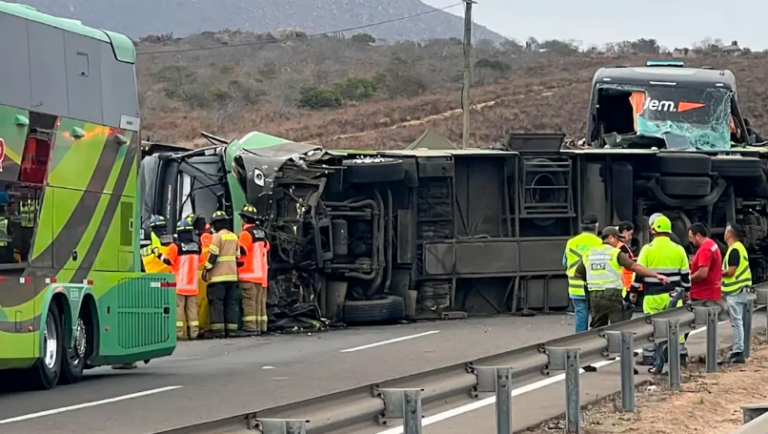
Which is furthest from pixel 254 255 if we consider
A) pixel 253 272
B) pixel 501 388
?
pixel 501 388

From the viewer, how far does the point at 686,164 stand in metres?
21.8

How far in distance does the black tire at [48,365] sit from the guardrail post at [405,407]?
6.42 metres

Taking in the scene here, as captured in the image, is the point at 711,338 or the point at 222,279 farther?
the point at 222,279

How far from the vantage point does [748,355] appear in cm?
1560

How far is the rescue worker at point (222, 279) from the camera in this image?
1991 cm

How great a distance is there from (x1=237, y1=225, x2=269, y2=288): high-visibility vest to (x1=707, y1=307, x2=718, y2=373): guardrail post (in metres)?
7.26

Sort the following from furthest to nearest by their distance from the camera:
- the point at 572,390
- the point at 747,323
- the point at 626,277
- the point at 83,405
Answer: the point at 626,277 < the point at 747,323 < the point at 83,405 < the point at 572,390

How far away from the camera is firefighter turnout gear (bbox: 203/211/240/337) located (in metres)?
19.9

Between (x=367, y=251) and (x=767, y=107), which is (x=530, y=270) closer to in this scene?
(x=367, y=251)

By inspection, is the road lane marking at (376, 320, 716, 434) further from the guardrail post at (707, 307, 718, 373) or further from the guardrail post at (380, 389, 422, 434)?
the guardrail post at (380, 389, 422, 434)

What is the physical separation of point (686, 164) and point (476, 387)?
13462 millimetres

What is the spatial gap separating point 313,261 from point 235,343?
1780 millimetres

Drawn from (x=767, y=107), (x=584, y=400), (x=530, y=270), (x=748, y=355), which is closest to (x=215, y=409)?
(x=584, y=400)

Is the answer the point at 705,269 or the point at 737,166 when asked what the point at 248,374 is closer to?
the point at 705,269
